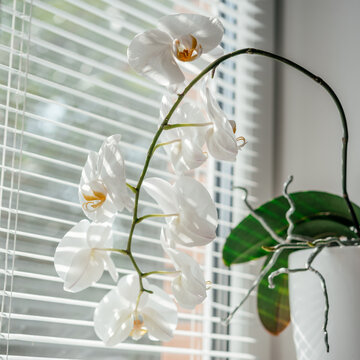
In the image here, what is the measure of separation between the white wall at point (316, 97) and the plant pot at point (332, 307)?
262mm

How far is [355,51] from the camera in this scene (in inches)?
43.8

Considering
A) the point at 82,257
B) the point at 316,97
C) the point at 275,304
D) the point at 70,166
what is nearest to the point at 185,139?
the point at 82,257

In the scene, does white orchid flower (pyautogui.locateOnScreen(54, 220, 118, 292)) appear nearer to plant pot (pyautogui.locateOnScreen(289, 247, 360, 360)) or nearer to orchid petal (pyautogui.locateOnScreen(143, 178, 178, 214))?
orchid petal (pyautogui.locateOnScreen(143, 178, 178, 214))

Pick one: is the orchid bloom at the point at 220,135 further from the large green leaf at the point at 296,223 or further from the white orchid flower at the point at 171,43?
the large green leaf at the point at 296,223

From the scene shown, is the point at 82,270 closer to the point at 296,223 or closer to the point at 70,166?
the point at 70,166

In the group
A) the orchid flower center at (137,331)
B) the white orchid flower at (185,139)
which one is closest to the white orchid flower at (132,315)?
the orchid flower center at (137,331)

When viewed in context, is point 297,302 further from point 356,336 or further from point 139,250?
point 139,250

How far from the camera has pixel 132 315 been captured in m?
0.56

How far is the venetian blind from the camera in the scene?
817mm

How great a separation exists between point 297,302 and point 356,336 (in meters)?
0.10

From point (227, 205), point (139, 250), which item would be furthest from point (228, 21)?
point (139, 250)

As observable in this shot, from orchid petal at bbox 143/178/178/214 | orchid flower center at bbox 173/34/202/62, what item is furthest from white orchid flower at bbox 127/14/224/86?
orchid petal at bbox 143/178/178/214

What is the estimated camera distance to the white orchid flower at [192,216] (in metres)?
0.51

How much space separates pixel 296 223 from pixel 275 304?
137 millimetres
